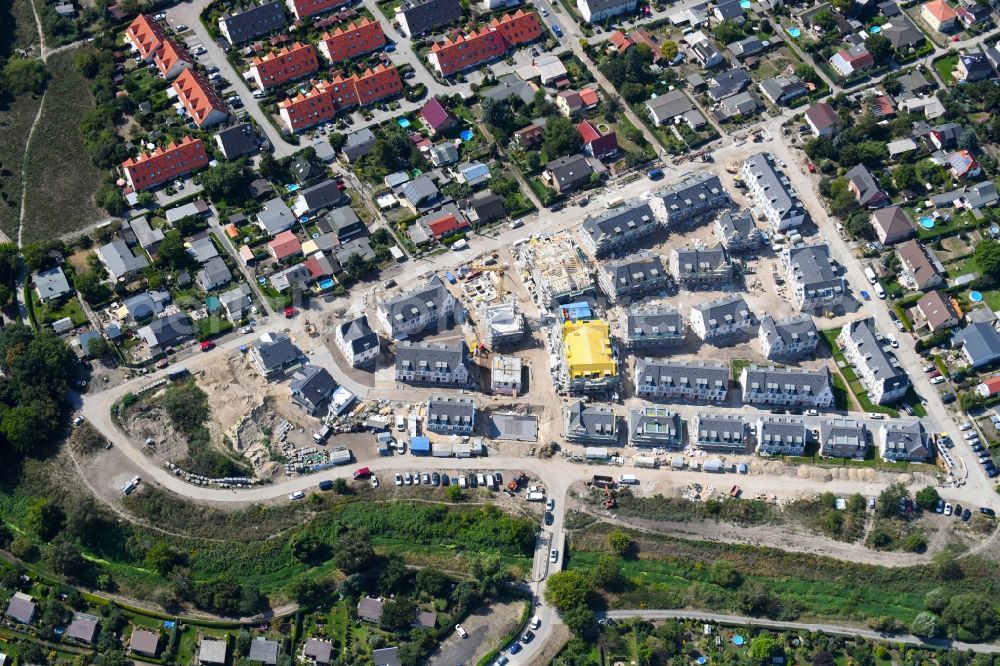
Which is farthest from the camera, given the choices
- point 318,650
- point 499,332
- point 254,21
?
point 254,21

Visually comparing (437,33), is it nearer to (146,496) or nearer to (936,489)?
(146,496)

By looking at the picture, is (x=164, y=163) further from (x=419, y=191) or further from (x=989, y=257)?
(x=989, y=257)

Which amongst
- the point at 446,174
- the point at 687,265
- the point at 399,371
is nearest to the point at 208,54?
the point at 446,174

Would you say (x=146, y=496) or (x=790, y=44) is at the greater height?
(x=790, y=44)

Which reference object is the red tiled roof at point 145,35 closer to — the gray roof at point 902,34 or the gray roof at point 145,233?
the gray roof at point 145,233

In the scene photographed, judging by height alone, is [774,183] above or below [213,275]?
above

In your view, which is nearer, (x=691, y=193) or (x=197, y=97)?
(x=691, y=193)

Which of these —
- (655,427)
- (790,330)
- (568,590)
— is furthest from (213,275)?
(790,330)
